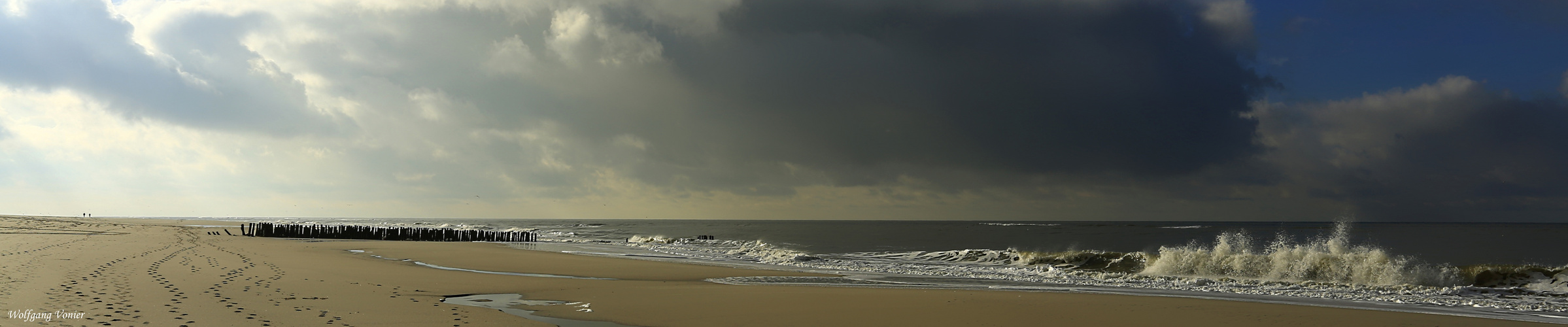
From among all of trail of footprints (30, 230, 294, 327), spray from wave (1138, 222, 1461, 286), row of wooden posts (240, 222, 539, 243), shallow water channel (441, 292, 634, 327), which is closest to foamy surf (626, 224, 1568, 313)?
spray from wave (1138, 222, 1461, 286)

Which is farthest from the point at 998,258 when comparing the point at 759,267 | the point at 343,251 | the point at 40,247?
the point at 40,247

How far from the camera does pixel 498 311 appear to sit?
11.3m

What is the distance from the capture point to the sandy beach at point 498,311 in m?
9.85

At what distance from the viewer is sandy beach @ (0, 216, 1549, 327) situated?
388 inches

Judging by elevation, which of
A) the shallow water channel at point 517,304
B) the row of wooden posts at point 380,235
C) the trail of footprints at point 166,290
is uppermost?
the trail of footprints at point 166,290

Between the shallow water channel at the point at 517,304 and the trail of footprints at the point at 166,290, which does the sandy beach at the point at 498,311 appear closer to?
the trail of footprints at the point at 166,290

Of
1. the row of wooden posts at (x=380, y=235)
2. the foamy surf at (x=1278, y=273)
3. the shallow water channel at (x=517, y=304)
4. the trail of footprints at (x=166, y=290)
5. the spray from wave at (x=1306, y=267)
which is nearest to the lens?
the trail of footprints at (x=166, y=290)

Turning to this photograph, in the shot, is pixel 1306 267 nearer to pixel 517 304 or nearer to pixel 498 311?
pixel 517 304

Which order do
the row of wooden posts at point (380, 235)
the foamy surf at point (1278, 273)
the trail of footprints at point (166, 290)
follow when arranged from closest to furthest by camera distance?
1. the trail of footprints at point (166, 290)
2. the foamy surf at point (1278, 273)
3. the row of wooden posts at point (380, 235)

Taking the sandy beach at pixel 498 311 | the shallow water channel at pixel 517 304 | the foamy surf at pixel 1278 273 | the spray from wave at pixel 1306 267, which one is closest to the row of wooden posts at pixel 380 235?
the foamy surf at pixel 1278 273

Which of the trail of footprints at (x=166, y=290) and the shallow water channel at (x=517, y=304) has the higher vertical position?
the trail of footprints at (x=166, y=290)

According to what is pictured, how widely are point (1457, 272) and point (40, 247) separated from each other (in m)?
43.2

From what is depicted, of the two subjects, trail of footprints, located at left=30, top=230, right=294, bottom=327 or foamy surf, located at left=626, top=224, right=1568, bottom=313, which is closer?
trail of footprints, located at left=30, top=230, right=294, bottom=327

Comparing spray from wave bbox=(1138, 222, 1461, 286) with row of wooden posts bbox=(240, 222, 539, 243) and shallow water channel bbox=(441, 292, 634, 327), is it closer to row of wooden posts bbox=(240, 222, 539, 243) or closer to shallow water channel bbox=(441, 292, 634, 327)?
shallow water channel bbox=(441, 292, 634, 327)
